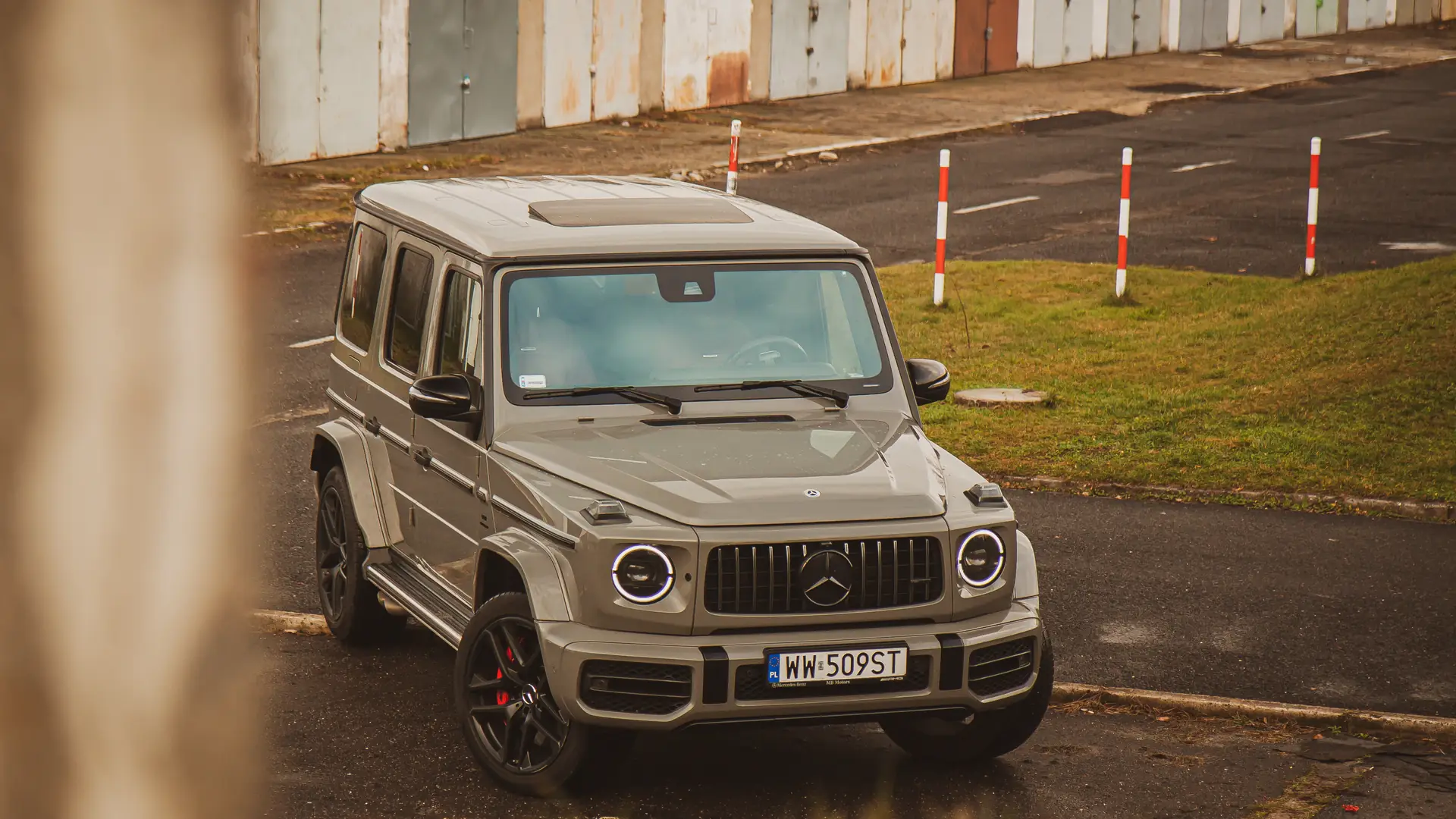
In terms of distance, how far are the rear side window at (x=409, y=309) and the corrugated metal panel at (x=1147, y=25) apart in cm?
3737

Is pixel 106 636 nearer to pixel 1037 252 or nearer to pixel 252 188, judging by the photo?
pixel 252 188

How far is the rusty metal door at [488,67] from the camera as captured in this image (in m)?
27.4

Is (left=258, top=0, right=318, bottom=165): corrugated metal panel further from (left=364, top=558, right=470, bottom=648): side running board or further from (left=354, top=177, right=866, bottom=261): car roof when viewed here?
(left=354, top=177, right=866, bottom=261): car roof

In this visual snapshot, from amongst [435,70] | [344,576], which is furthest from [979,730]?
[435,70]

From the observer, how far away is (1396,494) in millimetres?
10562

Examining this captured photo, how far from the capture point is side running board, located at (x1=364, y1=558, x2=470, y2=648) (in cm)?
659

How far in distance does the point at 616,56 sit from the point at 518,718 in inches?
987

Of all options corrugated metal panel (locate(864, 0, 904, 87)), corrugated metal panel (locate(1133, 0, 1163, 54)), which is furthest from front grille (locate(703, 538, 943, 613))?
corrugated metal panel (locate(1133, 0, 1163, 54))

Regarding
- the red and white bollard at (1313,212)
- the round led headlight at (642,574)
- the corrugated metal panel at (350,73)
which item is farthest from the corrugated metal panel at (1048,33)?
the round led headlight at (642,574)

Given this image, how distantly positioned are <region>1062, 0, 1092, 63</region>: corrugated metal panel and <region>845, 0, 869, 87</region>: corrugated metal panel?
6.86 meters

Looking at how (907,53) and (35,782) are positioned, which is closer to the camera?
(35,782)

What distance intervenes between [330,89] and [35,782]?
2468 centimetres

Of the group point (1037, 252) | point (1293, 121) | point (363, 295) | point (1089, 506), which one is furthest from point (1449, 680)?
point (1293, 121)

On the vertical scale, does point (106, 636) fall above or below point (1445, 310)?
above
